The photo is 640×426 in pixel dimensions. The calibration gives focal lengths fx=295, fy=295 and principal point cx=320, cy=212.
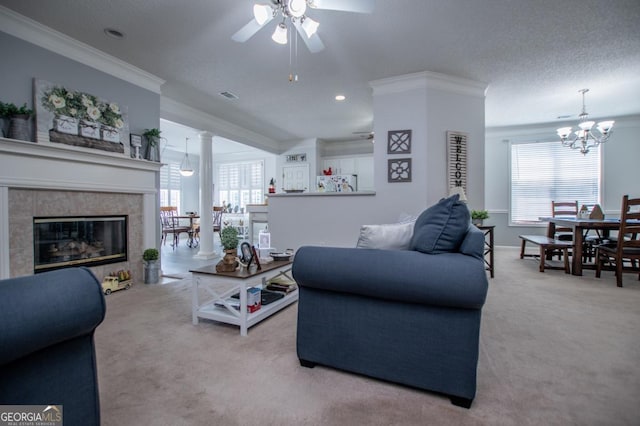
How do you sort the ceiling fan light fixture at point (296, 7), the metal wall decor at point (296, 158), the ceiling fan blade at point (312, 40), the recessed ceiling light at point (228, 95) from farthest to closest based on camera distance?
the metal wall decor at point (296, 158) → the recessed ceiling light at point (228, 95) → the ceiling fan blade at point (312, 40) → the ceiling fan light fixture at point (296, 7)

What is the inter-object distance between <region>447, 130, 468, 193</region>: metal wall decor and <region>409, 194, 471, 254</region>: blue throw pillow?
2616 mm

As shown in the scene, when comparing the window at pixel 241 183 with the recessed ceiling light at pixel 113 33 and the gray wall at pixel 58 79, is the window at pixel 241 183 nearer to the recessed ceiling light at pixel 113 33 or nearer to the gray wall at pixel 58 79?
the gray wall at pixel 58 79

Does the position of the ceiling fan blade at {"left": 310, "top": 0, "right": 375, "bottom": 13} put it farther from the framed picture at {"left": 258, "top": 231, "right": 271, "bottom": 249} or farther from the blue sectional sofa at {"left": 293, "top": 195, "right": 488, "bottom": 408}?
the framed picture at {"left": 258, "top": 231, "right": 271, "bottom": 249}

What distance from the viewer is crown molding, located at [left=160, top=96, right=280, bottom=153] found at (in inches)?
179

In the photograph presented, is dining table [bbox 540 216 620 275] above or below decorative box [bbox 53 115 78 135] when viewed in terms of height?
below

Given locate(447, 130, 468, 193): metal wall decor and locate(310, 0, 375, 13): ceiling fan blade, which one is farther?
locate(447, 130, 468, 193): metal wall decor

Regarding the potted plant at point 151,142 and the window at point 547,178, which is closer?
the potted plant at point 151,142

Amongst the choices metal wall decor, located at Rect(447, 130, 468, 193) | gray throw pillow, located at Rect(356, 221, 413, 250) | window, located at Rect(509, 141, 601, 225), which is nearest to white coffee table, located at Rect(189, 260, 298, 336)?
gray throw pillow, located at Rect(356, 221, 413, 250)

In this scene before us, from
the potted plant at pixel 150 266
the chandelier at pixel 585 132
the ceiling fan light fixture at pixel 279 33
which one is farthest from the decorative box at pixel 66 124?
the chandelier at pixel 585 132

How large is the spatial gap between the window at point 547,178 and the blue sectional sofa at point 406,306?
5.71 m

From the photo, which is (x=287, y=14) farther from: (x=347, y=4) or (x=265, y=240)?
(x=265, y=240)

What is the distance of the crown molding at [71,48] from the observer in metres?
2.59

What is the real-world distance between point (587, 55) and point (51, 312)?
4863 millimetres

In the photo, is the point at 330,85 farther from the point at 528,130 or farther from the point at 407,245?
the point at 528,130
